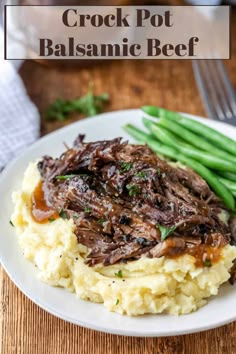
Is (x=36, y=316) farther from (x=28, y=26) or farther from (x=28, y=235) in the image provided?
(x=28, y=26)

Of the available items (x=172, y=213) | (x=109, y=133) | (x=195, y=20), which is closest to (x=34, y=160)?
(x=109, y=133)

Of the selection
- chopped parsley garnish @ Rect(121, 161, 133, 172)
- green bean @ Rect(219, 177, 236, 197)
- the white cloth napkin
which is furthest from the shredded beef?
the white cloth napkin

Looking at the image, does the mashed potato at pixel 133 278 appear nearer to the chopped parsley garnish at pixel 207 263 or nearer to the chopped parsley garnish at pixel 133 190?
the chopped parsley garnish at pixel 207 263

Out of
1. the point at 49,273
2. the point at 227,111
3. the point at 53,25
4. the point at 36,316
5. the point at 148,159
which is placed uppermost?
the point at 53,25

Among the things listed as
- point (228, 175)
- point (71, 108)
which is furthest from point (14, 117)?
point (228, 175)

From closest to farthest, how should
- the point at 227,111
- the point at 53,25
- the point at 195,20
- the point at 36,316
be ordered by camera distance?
the point at 36,316, the point at 227,111, the point at 53,25, the point at 195,20
